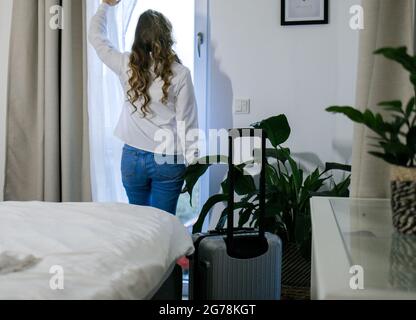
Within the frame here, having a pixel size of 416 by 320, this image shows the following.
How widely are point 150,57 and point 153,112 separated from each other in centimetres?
28

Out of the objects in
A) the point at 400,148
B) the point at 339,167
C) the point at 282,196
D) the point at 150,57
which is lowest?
the point at 282,196

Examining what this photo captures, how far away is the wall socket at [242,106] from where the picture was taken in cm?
258

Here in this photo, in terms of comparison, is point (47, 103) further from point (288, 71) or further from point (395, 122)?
point (395, 122)

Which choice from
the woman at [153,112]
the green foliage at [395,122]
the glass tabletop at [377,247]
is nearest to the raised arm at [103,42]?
the woman at [153,112]

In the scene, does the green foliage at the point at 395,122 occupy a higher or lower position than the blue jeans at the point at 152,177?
higher

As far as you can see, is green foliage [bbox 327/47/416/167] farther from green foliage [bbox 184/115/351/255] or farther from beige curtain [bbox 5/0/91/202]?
beige curtain [bbox 5/0/91/202]

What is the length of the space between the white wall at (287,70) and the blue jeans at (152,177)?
1.66ft

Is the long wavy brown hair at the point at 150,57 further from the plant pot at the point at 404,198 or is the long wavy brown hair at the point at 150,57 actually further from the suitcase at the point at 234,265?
the plant pot at the point at 404,198

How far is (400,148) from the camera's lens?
0.93 metres

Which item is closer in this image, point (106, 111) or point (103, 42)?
point (103, 42)

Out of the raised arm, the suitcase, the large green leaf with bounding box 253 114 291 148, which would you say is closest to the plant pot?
the suitcase

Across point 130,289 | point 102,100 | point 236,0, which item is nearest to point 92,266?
point 130,289

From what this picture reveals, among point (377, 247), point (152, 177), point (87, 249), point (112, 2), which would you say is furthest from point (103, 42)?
point (377, 247)

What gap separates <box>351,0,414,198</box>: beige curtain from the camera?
4.84ft
